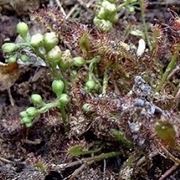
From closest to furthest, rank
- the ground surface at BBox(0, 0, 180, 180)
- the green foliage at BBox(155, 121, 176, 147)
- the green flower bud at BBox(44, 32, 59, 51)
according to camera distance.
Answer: the green foliage at BBox(155, 121, 176, 147) < the ground surface at BBox(0, 0, 180, 180) < the green flower bud at BBox(44, 32, 59, 51)

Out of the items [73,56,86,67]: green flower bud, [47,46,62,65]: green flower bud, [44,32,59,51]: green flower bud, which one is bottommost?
[73,56,86,67]: green flower bud

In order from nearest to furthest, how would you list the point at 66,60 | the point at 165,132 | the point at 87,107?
the point at 165,132 < the point at 87,107 < the point at 66,60

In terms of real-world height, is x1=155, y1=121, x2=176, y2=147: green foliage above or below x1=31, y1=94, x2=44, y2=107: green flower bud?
above

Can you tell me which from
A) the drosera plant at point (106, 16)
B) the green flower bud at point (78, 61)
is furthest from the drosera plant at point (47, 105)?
the drosera plant at point (106, 16)

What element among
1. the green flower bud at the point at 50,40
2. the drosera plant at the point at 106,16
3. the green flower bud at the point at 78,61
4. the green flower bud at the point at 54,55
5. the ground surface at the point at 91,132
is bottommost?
the ground surface at the point at 91,132

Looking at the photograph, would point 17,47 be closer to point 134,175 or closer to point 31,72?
point 31,72

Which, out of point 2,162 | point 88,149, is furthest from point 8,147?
point 88,149

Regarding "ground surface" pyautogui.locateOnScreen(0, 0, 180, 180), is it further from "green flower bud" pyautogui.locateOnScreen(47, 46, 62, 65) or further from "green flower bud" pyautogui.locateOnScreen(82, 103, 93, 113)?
"green flower bud" pyautogui.locateOnScreen(47, 46, 62, 65)

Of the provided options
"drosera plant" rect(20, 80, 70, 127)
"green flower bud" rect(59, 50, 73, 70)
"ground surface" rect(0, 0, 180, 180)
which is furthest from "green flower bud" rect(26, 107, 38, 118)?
"green flower bud" rect(59, 50, 73, 70)

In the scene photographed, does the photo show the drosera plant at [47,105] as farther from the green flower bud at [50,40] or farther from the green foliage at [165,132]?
the green foliage at [165,132]

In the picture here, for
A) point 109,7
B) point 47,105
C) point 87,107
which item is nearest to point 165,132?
point 87,107

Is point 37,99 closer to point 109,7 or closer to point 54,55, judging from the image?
point 54,55
